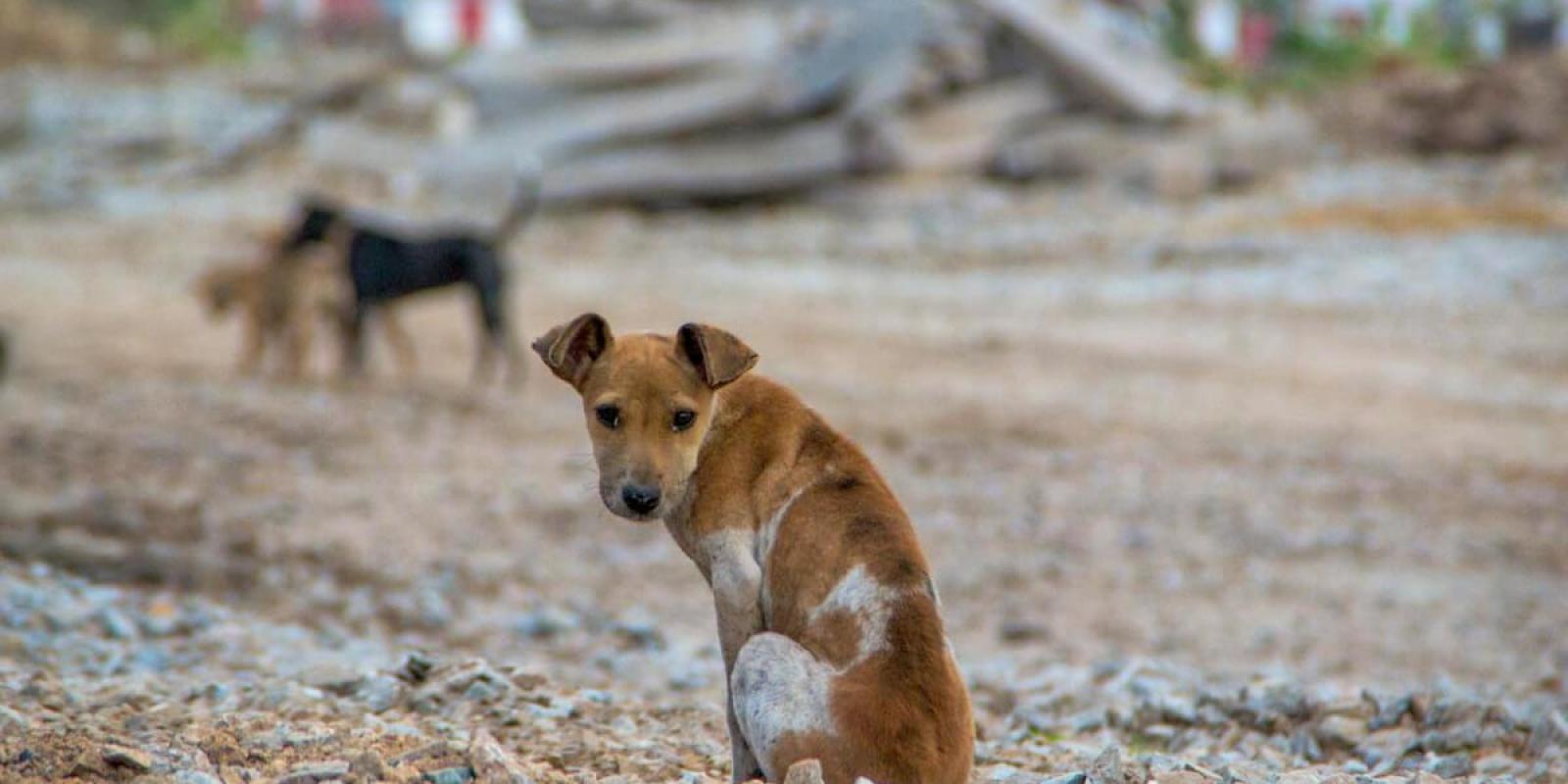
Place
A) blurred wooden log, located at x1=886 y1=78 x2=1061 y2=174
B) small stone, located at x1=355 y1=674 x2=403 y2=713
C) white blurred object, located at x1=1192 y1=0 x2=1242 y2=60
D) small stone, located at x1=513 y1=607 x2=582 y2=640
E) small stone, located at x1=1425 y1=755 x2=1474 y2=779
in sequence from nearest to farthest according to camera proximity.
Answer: small stone, located at x1=1425 y1=755 x2=1474 y2=779 → small stone, located at x1=355 y1=674 x2=403 y2=713 → small stone, located at x1=513 y1=607 x2=582 y2=640 → blurred wooden log, located at x1=886 y1=78 x2=1061 y2=174 → white blurred object, located at x1=1192 y1=0 x2=1242 y2=60

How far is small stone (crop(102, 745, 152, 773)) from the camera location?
4531 millimetres

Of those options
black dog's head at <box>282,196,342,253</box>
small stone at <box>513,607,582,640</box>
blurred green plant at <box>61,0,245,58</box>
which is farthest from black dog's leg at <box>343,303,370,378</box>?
blurred green plant at <box>61,0,245,58</box>

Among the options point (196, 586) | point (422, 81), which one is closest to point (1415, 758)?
point (196, 586)

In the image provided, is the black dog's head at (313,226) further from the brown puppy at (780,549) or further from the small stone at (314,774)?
the small stone at (314,774)

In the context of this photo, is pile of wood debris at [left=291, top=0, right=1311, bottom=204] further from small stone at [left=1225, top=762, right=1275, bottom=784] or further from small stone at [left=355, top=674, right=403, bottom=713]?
small stone at [left=1225, top=762, right=1275, bottom=784]

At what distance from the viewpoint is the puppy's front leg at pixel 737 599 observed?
4594mm

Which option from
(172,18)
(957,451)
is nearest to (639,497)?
(957,451)

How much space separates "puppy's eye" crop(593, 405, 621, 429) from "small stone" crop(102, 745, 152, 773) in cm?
133

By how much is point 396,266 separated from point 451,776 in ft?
33.1

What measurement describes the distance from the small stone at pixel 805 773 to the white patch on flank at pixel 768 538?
0.64 metres

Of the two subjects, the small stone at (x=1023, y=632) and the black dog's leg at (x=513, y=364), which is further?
the black dog's leg at (x=513, y=364)

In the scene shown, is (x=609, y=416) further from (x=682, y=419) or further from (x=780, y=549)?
(x=780, y=549)

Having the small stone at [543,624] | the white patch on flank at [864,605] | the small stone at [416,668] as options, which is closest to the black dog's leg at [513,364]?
the small stone at [543,624]

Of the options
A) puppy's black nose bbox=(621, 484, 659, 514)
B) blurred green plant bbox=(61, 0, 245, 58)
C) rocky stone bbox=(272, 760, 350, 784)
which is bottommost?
rocky stone bbox=(272, 760, 350, 784)
